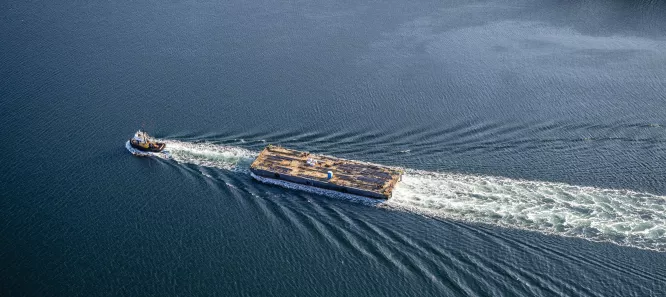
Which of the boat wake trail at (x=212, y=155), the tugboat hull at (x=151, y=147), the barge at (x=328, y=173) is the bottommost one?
the barge at (x=328, y=173)

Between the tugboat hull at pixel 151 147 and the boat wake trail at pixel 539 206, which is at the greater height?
the tugboat hull at pixel 151 147

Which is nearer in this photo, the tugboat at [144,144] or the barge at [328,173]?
the barge at [328,173]

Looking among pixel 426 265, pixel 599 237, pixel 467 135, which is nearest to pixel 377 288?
pixel 426 265

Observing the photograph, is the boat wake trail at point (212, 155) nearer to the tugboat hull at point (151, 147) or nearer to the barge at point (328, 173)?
the tugboat hull at point (151, 147)

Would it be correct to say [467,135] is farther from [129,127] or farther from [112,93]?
[112,93]

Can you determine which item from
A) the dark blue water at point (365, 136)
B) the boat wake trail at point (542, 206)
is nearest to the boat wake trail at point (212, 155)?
the dark blue water at point (365, 136)

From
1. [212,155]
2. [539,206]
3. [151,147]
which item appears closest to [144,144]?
[151,147]

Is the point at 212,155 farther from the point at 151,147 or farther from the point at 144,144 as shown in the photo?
the point at 144,144
